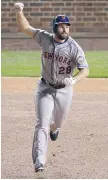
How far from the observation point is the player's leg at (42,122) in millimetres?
7527

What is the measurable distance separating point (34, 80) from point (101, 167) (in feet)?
32.5

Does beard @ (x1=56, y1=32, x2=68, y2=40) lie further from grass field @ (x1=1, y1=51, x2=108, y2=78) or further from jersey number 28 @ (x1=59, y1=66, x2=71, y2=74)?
grass field @ (x1=1, y1=51, x2=108, y2=78)

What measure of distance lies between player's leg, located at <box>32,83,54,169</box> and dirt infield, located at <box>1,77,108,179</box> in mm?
224

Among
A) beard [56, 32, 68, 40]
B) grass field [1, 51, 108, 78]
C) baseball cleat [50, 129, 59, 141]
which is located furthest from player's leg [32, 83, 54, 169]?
grass field [1, 51, 108, 78]

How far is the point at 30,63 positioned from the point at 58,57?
47.7ft

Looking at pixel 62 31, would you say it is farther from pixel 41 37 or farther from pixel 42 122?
pixel 42 122

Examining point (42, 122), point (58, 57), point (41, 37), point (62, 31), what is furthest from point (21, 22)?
point (42, 122)

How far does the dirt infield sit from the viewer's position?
7.94m

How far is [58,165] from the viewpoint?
8.33 metres

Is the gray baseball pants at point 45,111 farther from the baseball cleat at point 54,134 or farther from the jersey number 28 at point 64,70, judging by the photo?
the baseball cleat at point 54,134

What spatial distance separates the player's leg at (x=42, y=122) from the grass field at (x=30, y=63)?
1095 cm

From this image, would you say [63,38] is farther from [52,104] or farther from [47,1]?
[47,1]

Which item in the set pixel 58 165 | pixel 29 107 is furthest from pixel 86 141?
pixel 29 107

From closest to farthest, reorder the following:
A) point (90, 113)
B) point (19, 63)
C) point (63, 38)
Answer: point (63, 38) < point (90, 113) < point (19, 63)
